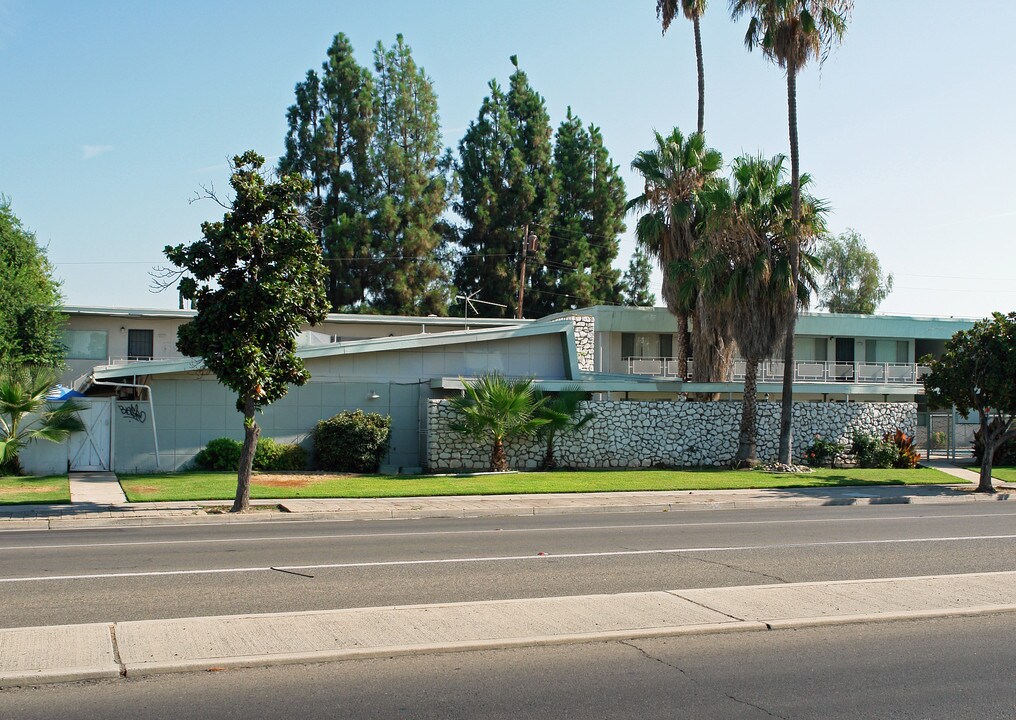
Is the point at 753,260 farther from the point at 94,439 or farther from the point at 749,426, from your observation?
the point at 94,439

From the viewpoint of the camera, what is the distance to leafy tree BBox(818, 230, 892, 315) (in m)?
67.1

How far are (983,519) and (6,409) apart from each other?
22596mm

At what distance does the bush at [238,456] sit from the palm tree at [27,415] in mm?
3455

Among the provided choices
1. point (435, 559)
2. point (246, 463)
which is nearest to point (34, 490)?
point (246, 463)

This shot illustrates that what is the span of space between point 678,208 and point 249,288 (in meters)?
20.0

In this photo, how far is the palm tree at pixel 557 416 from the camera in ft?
94.6

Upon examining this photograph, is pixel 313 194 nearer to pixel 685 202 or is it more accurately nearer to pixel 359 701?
pixel 685 202

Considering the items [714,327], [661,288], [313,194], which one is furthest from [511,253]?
[714,327]

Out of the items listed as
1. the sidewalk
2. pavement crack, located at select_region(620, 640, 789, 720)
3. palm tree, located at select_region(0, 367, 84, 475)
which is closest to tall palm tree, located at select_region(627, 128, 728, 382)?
the sidewalk

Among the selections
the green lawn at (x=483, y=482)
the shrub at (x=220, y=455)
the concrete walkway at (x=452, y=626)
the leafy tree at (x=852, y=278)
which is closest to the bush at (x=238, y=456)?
the shrub at (x=220, y=455)

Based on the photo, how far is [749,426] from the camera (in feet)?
104

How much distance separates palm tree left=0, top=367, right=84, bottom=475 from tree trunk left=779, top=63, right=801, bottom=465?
20.9 m

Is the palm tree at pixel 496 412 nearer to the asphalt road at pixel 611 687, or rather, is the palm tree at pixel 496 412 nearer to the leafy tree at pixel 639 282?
the asphalt road at pixel 611 687

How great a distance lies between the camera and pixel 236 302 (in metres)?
18.9
